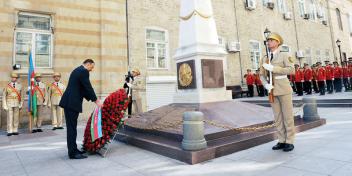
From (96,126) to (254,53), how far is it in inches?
588

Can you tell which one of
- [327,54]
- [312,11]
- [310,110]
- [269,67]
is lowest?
[310,110]

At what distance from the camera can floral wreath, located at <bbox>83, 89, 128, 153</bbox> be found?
4.44 meters

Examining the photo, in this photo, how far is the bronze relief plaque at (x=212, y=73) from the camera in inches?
243

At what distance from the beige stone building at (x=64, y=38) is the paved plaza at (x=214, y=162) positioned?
479cm

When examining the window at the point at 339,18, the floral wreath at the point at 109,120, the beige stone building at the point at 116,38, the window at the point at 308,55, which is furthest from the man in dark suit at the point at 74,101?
the window at the point at 339,18

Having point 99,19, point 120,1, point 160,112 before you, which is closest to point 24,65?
point 99,19

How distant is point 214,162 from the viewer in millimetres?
3604

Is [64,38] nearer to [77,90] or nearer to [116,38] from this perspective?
[116,38]

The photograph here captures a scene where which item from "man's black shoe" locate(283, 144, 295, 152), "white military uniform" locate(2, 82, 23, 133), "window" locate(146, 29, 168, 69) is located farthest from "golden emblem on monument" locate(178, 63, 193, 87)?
"white military uniform" locate(2, 82, 23, 133)

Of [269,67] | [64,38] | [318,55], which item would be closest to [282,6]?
[318,55]

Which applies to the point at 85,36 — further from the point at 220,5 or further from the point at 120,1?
the point at 220,5

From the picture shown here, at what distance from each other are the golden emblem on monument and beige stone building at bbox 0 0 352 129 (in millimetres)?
2372

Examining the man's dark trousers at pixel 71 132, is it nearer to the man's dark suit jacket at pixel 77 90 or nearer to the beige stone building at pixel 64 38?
the man's dark suit jacket at pixel 77 90

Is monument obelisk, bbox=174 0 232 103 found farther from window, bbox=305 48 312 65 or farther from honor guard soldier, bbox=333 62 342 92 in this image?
window, bbox=305 48 312 65
